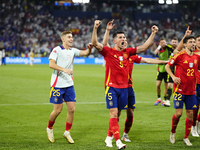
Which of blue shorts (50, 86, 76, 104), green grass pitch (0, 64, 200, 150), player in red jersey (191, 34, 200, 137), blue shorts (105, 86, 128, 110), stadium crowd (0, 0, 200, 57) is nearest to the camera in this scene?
blue shorts (105, 86, 128, 110)

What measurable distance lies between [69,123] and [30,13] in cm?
4400

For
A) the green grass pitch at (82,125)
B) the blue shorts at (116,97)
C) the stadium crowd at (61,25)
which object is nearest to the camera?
the blue shorts at (116,97)

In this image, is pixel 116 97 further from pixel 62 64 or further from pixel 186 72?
pixel 186 72

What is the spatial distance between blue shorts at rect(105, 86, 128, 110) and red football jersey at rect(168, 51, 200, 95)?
1162mm

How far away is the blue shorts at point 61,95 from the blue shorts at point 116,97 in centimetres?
90

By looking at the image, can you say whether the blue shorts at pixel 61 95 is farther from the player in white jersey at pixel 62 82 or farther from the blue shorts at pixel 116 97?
the blue shorts at pixel 116 97

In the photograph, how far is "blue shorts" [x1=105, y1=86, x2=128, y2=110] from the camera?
5.86 meters

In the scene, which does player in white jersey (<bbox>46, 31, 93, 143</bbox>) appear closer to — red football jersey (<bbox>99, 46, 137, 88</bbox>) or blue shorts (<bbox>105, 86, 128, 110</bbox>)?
red football jersey (<bbox>99, 46, 137, 88</bbox>)

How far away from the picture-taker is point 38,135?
273 inches

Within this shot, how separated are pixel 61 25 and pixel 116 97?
43.5 m

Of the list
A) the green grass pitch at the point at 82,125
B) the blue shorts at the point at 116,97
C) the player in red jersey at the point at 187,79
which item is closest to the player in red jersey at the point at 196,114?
the green grass pitch at the point at 82,125

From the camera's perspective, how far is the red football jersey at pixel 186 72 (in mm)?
6246

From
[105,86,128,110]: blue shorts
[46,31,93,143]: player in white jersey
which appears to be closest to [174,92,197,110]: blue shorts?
[105,86,128,110]: blue shorts

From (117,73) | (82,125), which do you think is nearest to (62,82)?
(117,73)
